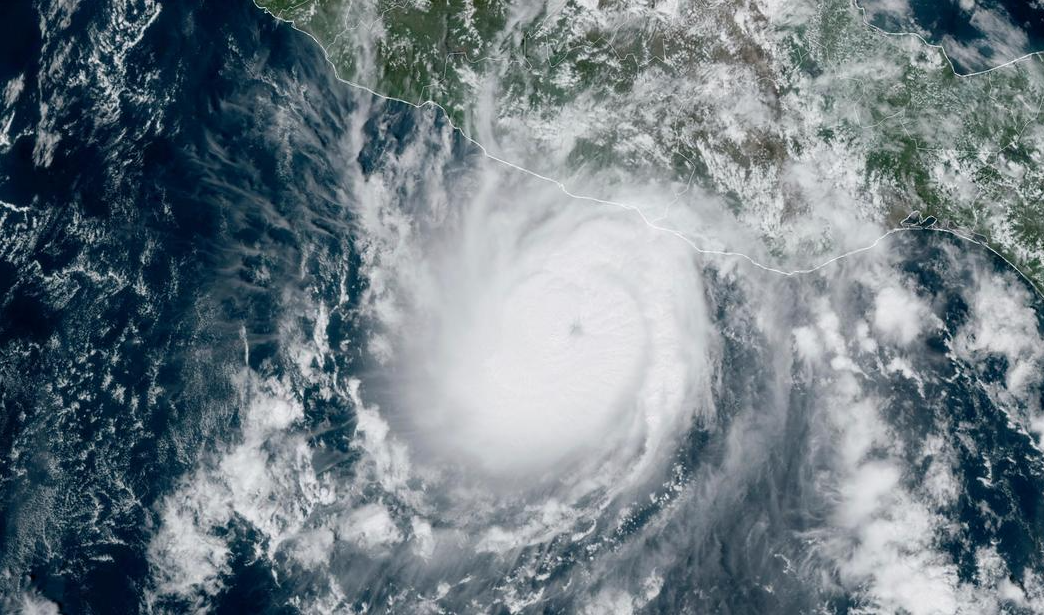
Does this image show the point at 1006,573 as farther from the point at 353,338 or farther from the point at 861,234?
the point at 353,338

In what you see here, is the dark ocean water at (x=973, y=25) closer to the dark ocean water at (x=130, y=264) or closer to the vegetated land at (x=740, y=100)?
the vegetated land at (x=740, y=100)

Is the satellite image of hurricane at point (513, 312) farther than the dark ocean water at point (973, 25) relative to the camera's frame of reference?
No

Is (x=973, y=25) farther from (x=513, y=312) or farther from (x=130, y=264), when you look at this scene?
(x=130, y=264)

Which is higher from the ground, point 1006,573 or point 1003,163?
point 1003,163

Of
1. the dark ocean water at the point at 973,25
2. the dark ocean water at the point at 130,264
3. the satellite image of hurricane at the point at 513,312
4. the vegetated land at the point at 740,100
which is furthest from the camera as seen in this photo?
the vegetated land at the point at 740,100

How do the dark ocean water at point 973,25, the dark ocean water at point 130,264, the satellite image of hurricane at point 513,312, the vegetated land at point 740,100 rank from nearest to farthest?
the dark ocean water at point 130,264
the satellite image of hurricane at point 513,312
the dark ocean water at point 973,25
the vegetated land at point 740,100

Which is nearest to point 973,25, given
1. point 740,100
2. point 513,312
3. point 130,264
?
point 740,100

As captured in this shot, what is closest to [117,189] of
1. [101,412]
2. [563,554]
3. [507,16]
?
[101,412]

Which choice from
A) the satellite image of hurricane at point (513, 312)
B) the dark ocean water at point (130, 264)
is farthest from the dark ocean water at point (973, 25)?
the dark ocean water at point (130, 264)
